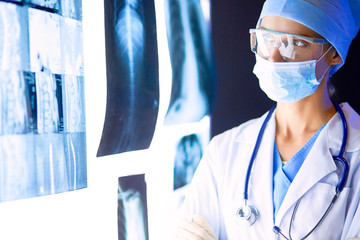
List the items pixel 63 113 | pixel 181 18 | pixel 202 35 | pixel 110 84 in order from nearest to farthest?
pixel 63 113
pixel 110 84
pixel 181 18
pixel 202 35

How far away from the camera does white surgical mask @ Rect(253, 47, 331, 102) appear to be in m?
1.02

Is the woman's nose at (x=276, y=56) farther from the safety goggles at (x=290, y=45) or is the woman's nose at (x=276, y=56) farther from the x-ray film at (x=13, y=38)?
the x-ray film at (x=13, y=38)

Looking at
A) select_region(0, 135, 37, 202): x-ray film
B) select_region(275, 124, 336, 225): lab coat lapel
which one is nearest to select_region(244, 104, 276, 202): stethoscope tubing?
select_region(275, 124, 336, 225): lab coat lapel

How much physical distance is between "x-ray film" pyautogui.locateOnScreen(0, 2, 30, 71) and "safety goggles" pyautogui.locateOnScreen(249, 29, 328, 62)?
594mm

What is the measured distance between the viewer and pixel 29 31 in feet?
2.46

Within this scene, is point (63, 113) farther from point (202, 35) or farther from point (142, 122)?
point (202, 35)

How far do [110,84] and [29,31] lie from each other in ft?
0.87

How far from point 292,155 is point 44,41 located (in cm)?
72

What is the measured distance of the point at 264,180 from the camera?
1.06 meters

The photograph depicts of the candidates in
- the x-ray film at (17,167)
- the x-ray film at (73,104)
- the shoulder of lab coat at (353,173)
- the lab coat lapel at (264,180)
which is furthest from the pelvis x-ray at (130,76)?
the shoulder of lab coat at (353,173)

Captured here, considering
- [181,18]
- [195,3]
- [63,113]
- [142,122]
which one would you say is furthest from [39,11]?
[195,3]

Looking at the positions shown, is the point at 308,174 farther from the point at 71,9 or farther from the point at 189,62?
the point at 71,9

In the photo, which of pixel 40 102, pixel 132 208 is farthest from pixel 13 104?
pixel 132 208

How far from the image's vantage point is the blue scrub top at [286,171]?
3.43 ft
